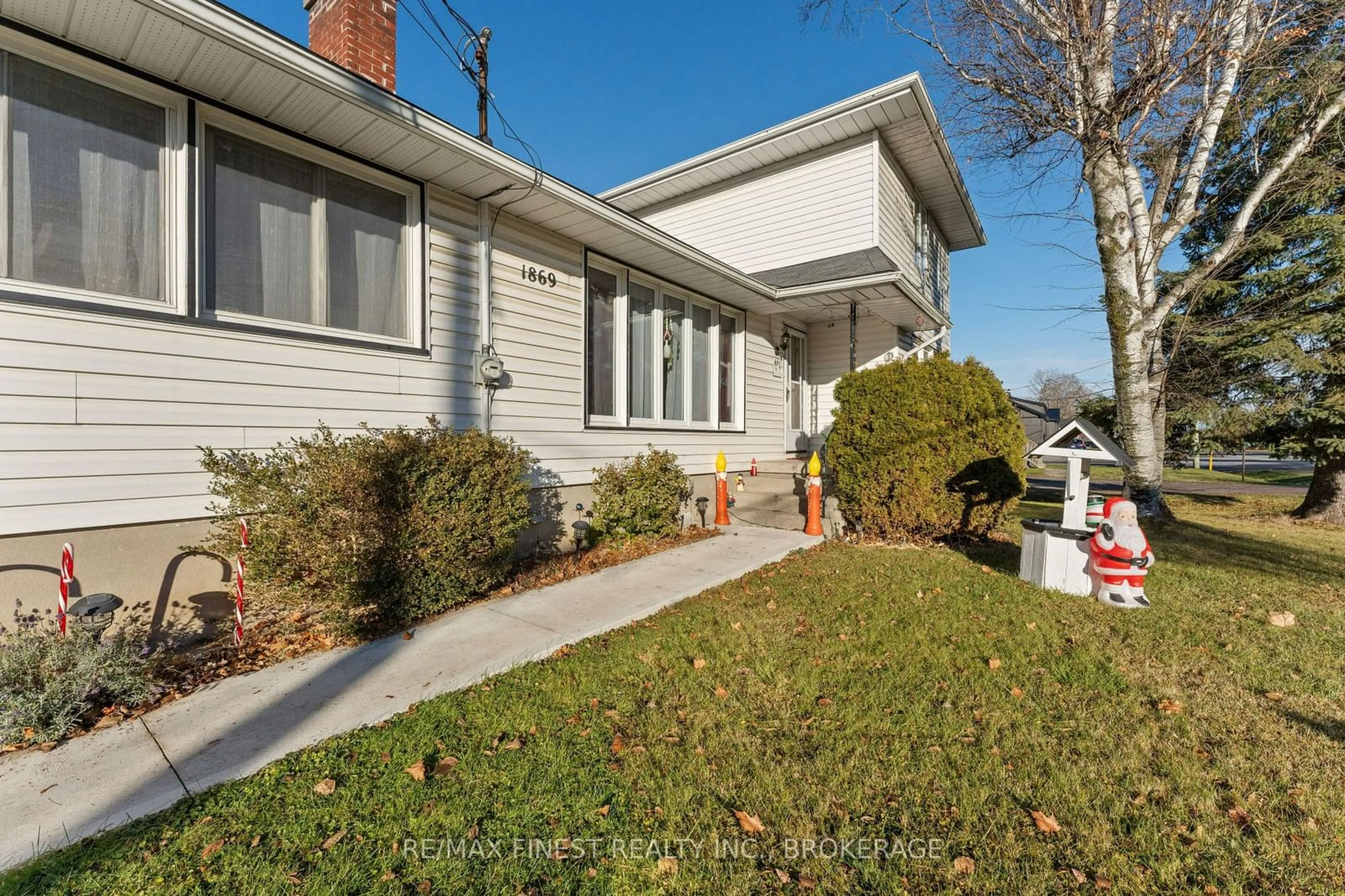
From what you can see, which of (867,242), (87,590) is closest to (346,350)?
(87,590)

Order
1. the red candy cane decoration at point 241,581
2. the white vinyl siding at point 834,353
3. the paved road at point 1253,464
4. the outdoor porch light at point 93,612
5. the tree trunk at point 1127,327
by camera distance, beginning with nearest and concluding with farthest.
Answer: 1. the outdoor porch light at point 93,612
2. the red candy cane decoration at point 241,581
3. the tree trunk at point 1127,327
4. the white vinyl siding at point 834,353
5. the paved road at point 1253,464

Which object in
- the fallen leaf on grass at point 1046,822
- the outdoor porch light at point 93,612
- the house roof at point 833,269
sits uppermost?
the house roof at point 833,269

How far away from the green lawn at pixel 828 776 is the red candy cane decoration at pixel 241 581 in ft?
5.13

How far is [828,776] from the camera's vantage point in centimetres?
229

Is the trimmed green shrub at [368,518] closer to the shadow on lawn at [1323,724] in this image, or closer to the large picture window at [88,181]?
the large picture window at [88,181]

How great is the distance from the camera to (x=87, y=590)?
3.30m

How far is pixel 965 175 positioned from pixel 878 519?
804 cm

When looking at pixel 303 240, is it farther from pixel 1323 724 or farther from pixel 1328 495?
pixel 1328 495

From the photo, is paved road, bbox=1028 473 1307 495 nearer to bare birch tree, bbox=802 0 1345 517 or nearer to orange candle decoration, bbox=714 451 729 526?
bare birch tree, bbox=802 0 1345 517

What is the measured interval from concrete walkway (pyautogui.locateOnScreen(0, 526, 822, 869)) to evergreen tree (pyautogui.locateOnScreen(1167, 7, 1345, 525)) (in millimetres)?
10297

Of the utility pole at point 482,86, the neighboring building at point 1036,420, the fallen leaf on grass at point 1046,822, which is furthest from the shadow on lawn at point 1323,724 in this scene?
the neighboring building at point 1036,420

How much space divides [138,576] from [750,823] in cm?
398

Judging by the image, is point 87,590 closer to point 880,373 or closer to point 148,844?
point 148,844

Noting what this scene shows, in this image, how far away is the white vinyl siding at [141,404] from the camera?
3104mm
